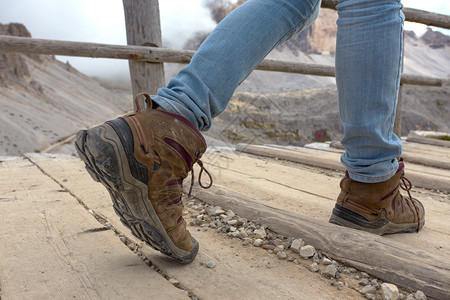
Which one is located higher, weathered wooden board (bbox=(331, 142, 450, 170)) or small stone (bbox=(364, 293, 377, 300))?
small stone (bbox=(364, 293, 377, 300))

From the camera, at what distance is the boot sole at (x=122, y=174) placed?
0.76 meters

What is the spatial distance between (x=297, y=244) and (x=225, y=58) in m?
0.53

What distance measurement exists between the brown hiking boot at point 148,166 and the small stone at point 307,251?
30cm

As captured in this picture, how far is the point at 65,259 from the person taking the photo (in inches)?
34.9

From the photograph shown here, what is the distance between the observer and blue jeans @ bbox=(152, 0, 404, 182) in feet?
2.84

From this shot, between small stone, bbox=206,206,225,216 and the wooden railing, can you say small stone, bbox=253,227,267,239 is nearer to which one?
small stone, bbox=206,206,225,216

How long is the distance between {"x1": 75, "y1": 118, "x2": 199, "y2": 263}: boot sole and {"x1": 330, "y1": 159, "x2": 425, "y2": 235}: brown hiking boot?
0.54 meters

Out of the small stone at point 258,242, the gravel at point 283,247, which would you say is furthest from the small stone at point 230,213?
the small stone at point 258,242

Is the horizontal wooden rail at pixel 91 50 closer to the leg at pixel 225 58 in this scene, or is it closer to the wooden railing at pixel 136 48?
the wooden railing at pixel 136 48

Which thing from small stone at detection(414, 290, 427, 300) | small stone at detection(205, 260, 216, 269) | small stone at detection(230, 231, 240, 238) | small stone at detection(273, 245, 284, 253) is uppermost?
small stone at detection(205, 260, 216, 269)

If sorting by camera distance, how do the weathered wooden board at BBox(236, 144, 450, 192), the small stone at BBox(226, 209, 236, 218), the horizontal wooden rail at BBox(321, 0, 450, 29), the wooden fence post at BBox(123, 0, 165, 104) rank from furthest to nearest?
the horizontal wooden rail at BBox(321, 0, 450, 29) < the wooden fence post at BBox(123, 0, 165, 104) < the weathered wooden board at BBox(236, 144, 450, 192) < the small stone at BBox(226, 209, 236, 218)

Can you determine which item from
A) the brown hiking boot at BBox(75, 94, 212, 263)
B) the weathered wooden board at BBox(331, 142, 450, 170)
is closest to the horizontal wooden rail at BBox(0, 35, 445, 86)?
the brown hiking boot at BBox(75, 94, 212, 263)

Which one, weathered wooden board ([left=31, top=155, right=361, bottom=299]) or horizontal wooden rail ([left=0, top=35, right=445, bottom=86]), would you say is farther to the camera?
horizontal wooden rail ([left=0, top=35, right=445, bottom=86])

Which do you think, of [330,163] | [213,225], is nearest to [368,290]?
[213,225]
